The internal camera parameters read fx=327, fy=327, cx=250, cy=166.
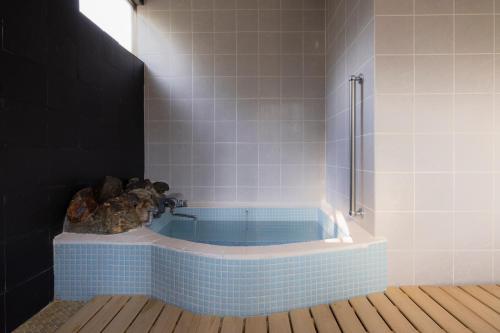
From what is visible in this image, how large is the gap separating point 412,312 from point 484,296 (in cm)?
51

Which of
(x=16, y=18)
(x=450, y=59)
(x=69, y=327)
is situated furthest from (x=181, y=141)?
(x=450, y=59)

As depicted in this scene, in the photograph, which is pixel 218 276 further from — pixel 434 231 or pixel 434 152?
pixel 434 152

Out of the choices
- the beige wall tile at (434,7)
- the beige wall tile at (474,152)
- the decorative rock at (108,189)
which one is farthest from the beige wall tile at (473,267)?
the decorative rock at (108,189)

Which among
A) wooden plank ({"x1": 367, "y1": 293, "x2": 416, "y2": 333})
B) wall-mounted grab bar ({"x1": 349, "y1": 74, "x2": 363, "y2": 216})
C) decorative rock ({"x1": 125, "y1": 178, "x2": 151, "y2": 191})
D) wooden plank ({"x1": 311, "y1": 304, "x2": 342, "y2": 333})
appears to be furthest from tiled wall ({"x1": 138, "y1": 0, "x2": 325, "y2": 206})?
wooden plank ({"x1": 311, "y1": 304, "x2": 342, "y2": 333})

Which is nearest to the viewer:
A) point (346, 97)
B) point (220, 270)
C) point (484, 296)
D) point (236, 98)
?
point (220, 270)

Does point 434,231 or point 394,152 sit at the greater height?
point 394,152

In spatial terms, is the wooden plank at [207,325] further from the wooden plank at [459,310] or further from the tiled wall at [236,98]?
the tiled wall at [236,98]

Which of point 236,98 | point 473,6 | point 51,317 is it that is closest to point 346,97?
point 473,6

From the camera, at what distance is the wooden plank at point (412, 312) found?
1.54 meters

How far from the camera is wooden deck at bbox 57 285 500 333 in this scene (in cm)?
155

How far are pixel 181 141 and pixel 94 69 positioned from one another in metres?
1.24

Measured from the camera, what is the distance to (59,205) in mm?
2055

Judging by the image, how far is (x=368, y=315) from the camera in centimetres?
167

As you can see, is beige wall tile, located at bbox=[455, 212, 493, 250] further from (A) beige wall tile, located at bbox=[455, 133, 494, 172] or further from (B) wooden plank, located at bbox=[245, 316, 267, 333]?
(B) wooden plank, located at bbox=[245, 316, 267, 333]
